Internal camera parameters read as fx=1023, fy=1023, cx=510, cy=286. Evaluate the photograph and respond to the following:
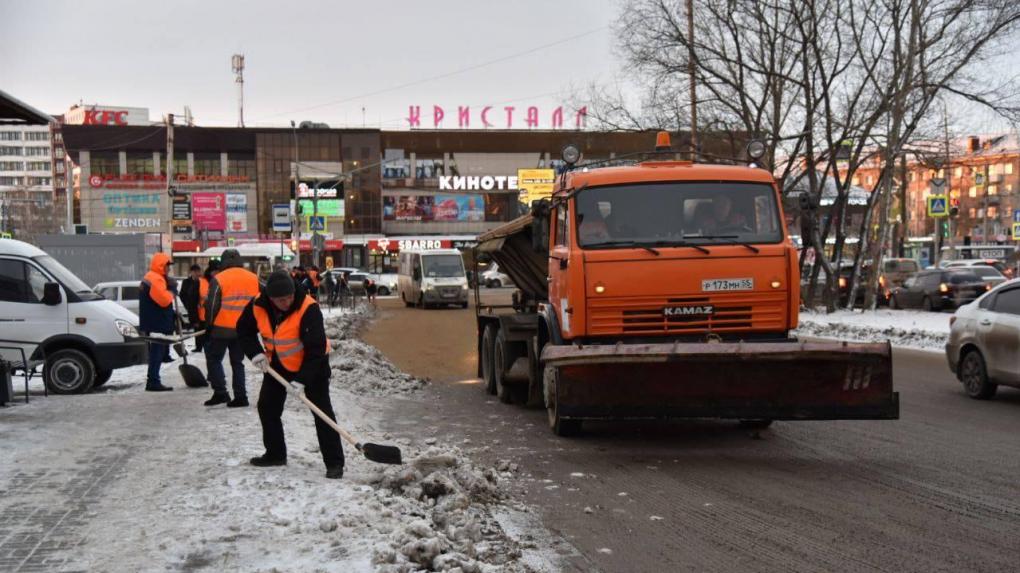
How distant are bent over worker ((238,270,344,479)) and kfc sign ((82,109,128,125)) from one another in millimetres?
104521

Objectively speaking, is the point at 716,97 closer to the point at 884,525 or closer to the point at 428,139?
the point at 884,525

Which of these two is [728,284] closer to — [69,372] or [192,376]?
[192,376]

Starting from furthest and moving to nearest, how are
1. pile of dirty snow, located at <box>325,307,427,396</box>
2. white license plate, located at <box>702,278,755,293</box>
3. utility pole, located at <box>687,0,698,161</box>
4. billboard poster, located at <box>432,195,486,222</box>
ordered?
billboard poster, located at <box>432,195,486,222</box> → utility pole, located at <box>687,0,698,161</box> → pile of dirty snow, located at <box>325,307,427,396</box> → white license plate, located at <box>702,278,755,293</box>

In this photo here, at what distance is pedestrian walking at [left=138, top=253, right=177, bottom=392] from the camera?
1382cm

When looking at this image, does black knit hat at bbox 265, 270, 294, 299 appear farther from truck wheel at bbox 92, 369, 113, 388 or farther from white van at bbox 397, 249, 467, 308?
white van at bbox 397, 249, 467, 308

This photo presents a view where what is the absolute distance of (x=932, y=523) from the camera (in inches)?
260

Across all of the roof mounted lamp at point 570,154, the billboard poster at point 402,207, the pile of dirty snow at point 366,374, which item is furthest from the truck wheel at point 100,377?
the billboard poster at point 402,207

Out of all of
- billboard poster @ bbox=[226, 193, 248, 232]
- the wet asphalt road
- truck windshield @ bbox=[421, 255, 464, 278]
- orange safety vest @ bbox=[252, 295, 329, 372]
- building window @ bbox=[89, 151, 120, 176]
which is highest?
building window @ bbox=[89, 151, 120, 176]

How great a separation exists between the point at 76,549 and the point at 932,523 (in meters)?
5.19

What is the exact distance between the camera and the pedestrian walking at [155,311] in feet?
45.3

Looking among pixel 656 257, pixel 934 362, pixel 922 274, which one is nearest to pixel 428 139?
pixel 922 274

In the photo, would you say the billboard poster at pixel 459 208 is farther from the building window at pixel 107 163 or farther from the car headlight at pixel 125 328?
the car headlight at pixel 125 328

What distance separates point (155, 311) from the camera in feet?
45.9

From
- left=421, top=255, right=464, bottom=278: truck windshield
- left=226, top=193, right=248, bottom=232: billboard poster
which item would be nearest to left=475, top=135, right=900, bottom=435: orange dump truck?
left=421, top=255, right=464, bottom=278: truck windshield
